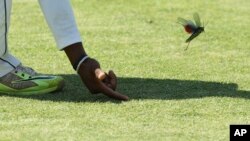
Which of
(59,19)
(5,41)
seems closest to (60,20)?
(59,19)

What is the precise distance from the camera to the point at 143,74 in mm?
3967

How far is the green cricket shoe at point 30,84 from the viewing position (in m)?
3.59

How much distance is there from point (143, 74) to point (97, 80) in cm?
58

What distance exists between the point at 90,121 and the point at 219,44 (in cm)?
184

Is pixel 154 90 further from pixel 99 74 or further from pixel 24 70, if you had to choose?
pixel 24 70

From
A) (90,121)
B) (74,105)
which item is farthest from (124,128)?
(74,105)

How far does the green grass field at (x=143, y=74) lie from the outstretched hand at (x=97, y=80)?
54mm

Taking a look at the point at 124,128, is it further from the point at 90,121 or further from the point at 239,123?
the point at 239,123

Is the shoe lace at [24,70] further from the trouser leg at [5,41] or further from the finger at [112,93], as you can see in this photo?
the finger at [112,93]

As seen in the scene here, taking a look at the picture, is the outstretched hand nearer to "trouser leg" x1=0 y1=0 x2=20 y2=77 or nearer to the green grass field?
the green grass field

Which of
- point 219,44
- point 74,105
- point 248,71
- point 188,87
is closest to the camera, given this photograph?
point 74,105

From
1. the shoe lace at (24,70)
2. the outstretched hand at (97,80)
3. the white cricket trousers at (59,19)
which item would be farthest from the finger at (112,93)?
the shoe lace at (24,70)

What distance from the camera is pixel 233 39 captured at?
191 inches

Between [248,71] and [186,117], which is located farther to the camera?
[248,71]
